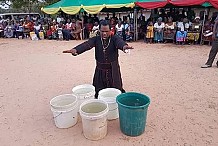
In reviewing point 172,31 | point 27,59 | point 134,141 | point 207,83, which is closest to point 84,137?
point 134,141

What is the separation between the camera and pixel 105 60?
3523mm

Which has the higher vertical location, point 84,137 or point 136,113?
point 136,113

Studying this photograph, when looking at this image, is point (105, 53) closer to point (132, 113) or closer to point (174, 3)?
point (132, 113)

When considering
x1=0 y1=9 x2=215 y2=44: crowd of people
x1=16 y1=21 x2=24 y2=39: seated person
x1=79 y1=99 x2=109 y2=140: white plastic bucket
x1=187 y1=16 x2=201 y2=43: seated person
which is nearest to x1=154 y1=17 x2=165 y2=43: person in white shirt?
x1=0 y1=9 x2=215 y2=44: crowd of people

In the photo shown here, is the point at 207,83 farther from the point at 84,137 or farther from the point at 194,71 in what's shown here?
the point at 84,137

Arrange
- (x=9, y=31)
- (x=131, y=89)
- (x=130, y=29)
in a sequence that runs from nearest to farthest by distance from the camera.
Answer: (x=131, y=89) < (x=130, y=29) < (x=9, y=31)

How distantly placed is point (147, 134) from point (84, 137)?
0.92 meters

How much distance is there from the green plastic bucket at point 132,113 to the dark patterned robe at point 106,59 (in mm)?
584

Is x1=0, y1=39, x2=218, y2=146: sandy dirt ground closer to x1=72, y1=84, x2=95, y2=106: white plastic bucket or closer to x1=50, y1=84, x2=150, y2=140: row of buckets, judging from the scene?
x1=50, y1=84, x2=150, y2=140: row of buckets

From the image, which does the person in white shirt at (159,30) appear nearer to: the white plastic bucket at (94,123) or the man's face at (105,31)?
the man's face at (105,31)

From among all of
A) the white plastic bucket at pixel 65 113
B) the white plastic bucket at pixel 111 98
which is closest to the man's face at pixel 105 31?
the white plastic bucket at pixel 111 98

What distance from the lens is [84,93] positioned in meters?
3.62

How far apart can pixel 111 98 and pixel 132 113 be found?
58 centimetres

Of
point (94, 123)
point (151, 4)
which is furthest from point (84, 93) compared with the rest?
point (151, 4)
